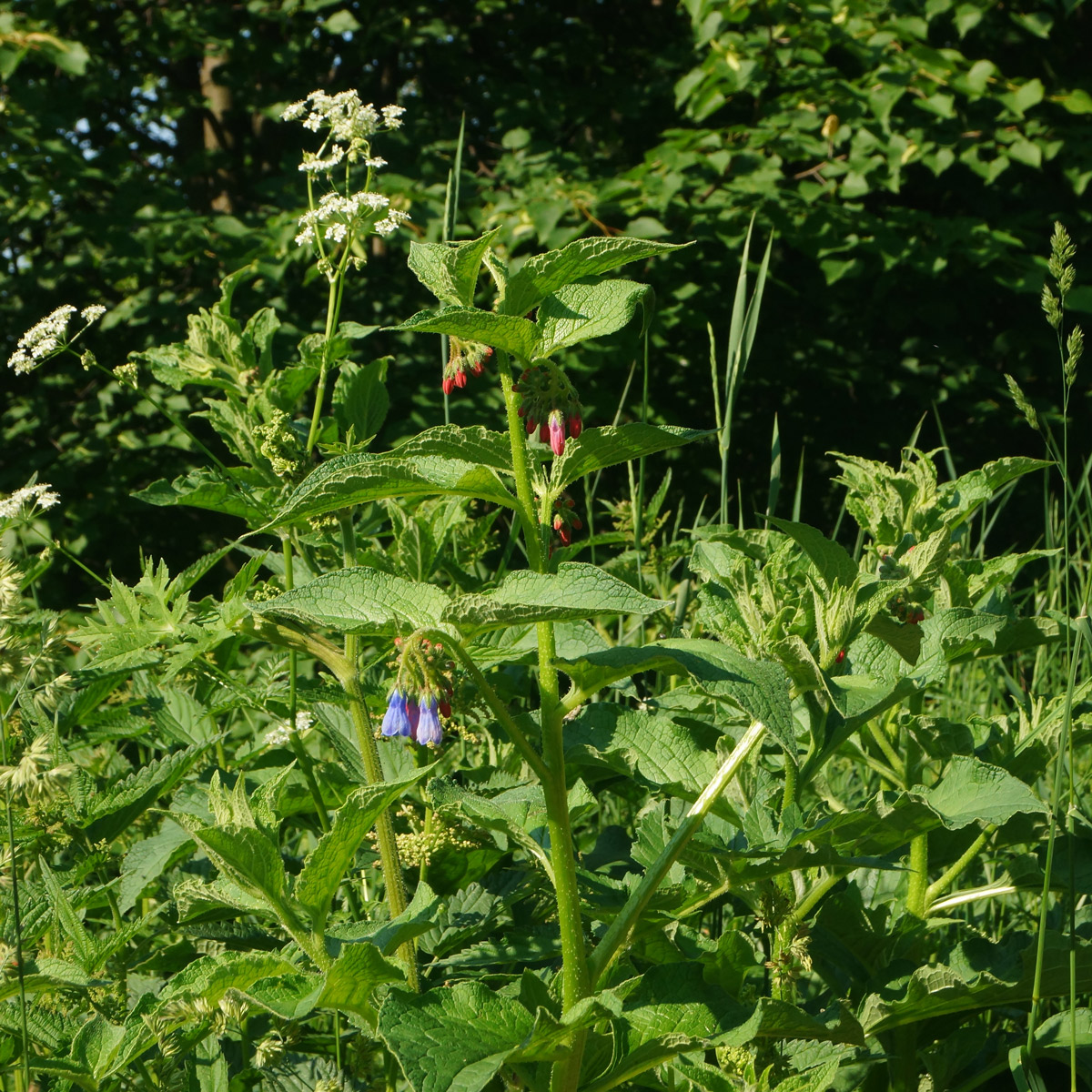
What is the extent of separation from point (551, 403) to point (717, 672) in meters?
0.32

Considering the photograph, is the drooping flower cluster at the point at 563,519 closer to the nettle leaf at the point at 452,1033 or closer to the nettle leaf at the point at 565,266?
the nettle leaf at the point at 565,266

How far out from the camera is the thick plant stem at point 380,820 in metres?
1.28

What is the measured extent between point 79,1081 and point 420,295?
4.39 meters

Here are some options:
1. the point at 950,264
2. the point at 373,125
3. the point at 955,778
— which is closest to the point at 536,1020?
the point at 955,778

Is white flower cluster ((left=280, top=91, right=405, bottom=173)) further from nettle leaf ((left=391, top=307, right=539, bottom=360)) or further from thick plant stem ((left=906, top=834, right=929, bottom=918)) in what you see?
thick plant stem ((left=906, top=834, right=929, bottom=918))

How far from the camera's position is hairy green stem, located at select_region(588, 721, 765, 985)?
103 cm

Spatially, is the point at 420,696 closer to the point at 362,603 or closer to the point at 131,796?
the point at 362,603

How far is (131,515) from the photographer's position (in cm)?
520

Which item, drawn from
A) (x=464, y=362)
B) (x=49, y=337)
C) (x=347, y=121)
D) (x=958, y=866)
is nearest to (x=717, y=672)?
(x=464, y=362)

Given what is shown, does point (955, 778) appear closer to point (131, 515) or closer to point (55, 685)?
point (55, 685)

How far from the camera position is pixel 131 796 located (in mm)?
1389

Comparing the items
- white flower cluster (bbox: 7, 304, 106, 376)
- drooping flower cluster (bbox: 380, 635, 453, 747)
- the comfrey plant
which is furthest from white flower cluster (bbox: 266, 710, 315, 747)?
white flower cluster (bbox: 7, 304, 106, 376)

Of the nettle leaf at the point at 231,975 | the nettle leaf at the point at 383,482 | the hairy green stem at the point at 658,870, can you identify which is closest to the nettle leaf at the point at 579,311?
the nettle leaf at the point at 383,482

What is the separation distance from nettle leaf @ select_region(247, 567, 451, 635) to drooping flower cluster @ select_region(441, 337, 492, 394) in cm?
29
